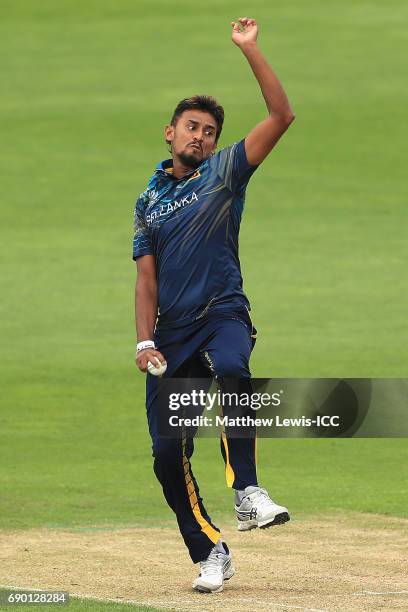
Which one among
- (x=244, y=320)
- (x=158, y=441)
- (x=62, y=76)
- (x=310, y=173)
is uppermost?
(x=62, y=76)

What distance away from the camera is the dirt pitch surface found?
8.28 meters

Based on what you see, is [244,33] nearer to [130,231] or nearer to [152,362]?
[152,362]

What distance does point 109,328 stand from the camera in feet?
66.3

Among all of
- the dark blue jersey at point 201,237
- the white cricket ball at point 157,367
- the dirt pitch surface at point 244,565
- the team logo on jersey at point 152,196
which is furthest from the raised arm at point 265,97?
the dirt pitch surface at point 244,565

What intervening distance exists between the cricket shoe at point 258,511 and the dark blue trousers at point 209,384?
0.10 meters

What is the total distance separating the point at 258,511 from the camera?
801 cm

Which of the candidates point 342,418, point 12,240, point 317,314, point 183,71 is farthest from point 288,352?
Answer: point 183,71

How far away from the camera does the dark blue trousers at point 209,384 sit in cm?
820

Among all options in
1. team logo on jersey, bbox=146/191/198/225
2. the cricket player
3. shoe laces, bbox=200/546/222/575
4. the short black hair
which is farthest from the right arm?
shoe laces, bbox=200/546/222/575

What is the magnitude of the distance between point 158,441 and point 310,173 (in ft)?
72.6

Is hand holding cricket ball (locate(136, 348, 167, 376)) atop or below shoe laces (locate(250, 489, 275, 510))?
atop

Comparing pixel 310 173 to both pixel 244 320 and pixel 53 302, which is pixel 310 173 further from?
pixel 244 320

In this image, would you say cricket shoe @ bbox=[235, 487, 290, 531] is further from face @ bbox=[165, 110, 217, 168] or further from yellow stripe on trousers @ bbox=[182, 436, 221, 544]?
face @ bbox=[165, 110, 217, 168]

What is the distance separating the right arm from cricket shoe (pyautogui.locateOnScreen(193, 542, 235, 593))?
1130mm
